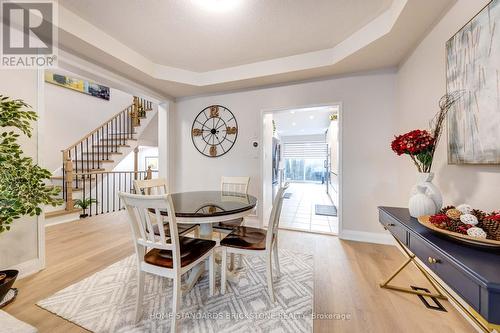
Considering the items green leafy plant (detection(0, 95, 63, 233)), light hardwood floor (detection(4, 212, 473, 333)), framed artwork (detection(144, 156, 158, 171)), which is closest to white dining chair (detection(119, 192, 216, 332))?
light hardwood floor (detection(4, 212, 473, 333))

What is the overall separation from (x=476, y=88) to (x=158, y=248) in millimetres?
2413

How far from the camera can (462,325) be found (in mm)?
1425

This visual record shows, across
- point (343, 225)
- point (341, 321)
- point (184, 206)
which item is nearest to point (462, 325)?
point (341, 321)

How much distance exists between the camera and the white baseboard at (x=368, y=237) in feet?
9.23

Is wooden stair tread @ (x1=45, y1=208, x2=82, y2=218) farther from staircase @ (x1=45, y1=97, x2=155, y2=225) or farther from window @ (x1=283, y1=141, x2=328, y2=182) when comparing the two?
window @ (x1=283, y1=141, x2=328, y2=182)

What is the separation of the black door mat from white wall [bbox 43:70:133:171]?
21.3 ft

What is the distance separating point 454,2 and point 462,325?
2.44 metres

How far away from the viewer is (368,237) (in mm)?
2918

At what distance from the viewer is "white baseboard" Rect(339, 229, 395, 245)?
2.81 meters

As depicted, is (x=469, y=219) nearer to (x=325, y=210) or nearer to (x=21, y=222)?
(x=21, y=222)

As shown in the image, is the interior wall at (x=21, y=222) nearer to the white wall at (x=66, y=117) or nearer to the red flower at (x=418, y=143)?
the white wall at (x=66, y=117)

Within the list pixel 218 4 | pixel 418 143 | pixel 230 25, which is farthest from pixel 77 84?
pixel 418 143

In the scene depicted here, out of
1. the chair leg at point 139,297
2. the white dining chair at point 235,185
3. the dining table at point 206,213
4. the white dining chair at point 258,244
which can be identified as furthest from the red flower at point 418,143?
the chair leg at point 139,297

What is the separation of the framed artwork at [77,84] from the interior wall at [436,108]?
597 cm
